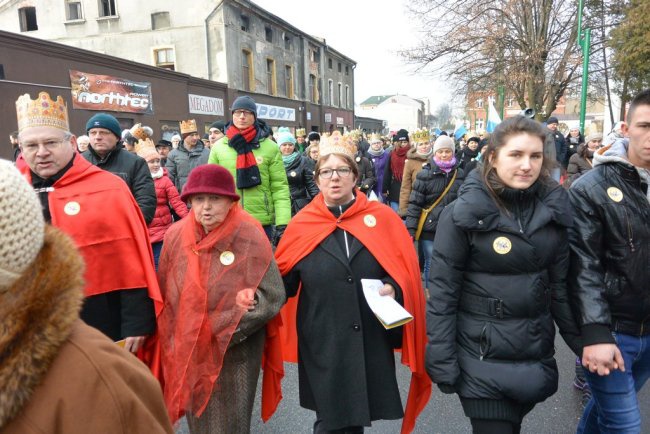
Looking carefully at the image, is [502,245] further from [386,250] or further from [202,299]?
[202,299]

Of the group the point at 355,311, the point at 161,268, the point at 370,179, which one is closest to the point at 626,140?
the point at 355,311

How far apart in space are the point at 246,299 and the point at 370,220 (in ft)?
2.92

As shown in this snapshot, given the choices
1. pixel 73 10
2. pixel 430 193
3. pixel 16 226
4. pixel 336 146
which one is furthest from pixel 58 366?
pixel 73 10

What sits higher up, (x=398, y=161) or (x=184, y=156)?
(x=184, y=156)

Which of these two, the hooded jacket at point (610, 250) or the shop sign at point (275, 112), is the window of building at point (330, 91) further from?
the hooded jacket at point (610, 250)

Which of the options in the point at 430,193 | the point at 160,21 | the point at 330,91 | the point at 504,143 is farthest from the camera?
the point at 330,91

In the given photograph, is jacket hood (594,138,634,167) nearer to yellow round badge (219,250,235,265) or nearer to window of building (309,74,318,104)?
yellow round badge (219,250,235,265)

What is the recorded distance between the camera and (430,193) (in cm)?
588

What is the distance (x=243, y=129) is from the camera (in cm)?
476

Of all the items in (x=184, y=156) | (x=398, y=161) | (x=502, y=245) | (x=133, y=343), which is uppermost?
(x=184, y=156)

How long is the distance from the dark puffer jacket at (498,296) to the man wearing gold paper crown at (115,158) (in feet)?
8.80

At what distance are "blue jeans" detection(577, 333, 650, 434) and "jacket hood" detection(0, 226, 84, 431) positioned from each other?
2.51 m

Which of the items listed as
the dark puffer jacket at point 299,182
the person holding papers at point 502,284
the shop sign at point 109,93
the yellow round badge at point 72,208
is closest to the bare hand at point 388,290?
the person holding papers at point 502,284

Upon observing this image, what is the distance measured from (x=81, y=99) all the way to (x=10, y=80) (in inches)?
100
